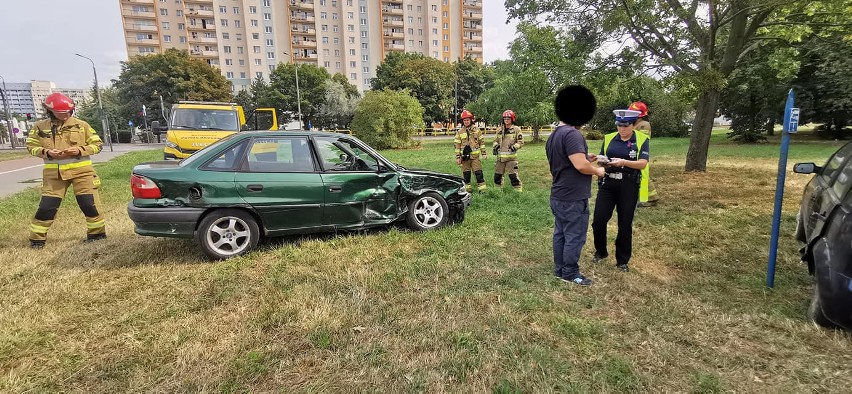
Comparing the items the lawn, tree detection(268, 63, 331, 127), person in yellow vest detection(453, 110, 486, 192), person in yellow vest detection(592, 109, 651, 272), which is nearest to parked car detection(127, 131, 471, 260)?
the lawn

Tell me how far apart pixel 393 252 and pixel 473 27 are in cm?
8444

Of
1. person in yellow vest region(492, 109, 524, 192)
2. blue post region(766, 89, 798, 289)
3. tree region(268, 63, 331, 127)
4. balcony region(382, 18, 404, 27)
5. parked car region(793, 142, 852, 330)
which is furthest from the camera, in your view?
balcony region(382, 18, 404, 27)

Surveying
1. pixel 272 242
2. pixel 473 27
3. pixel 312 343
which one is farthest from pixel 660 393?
pixel 473 27

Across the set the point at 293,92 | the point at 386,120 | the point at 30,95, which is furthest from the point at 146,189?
the point at 30,95

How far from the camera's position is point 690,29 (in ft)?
33.2

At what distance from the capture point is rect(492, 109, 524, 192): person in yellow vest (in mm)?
8141

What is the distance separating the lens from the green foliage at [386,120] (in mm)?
24500

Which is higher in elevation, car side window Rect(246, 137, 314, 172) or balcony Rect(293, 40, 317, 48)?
balcony Rect(293, 40, 317, 48)

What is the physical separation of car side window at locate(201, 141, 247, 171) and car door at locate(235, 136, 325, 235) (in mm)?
82

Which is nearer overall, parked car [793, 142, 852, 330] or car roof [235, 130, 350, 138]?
parked car [793, 142, 852, 330]

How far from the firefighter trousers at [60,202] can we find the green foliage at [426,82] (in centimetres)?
4460

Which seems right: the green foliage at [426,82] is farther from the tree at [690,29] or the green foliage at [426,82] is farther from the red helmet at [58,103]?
the red helmet at [58,103]

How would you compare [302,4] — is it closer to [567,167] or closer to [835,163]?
[567,167]

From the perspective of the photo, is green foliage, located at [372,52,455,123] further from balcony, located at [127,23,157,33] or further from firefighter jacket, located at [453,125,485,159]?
firefighter jacket, located at [453,125,485,159]
